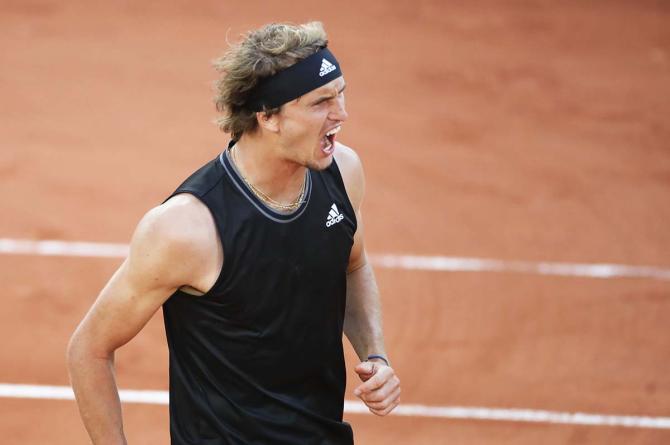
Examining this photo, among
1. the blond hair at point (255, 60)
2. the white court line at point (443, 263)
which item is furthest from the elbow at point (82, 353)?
the white court line at point (443, 263)

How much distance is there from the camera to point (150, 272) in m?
4.54

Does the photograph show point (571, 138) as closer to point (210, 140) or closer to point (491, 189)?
point (491, 189)

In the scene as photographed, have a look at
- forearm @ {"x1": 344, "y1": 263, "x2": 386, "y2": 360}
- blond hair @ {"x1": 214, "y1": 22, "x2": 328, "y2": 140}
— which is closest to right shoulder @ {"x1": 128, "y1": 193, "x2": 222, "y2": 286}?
blond hair @ {"x1": 214, "y1": 22, "x2": 328, "y2": 140}

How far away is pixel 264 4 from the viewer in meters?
16.1

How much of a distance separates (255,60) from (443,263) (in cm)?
613

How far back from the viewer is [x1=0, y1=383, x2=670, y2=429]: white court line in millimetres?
8859

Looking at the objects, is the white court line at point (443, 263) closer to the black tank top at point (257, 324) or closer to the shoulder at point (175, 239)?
the black tank top at point (257, 324)

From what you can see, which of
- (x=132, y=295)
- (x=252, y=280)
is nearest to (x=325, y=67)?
(x=252, y=280)

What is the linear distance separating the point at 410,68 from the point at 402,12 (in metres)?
1.70

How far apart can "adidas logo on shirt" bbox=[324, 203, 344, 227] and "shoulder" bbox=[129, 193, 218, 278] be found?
21.7 inches

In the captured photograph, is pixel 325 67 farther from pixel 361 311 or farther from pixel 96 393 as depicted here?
pixel 96 393

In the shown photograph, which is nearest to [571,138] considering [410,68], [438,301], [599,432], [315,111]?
[410,68]

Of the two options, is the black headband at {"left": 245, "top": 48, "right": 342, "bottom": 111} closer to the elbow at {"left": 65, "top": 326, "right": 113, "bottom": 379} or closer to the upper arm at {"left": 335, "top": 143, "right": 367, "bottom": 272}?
the upper arm at {"left": 335, "top": 143, "right": 367, "bottom": 272}

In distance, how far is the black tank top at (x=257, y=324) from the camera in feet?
15.5
